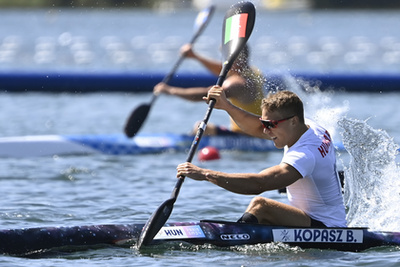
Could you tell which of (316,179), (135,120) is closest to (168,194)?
(316,179)

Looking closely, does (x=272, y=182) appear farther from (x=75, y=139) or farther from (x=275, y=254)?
(x=75, y=139)

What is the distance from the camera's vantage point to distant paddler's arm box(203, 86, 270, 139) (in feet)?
20.7

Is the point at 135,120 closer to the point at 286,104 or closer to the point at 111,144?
the point at 111,144

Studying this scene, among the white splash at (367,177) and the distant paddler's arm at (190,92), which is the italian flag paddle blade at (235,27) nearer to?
the white splash at (367,177)

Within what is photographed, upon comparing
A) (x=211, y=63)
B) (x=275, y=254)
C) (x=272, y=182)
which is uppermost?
(x=211, y=63)

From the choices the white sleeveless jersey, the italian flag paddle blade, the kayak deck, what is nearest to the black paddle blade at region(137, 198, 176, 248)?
the kayak deck

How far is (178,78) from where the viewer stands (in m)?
17.0

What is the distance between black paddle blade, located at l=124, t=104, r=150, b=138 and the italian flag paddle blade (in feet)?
13.4

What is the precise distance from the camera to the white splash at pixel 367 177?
689 cm

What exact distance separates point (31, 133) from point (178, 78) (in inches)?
180

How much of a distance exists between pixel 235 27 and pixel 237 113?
1069mm

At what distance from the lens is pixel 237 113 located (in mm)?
6453

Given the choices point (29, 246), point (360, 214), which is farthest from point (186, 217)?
point (29, 246)

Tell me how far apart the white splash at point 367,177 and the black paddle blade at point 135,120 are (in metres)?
4.70
